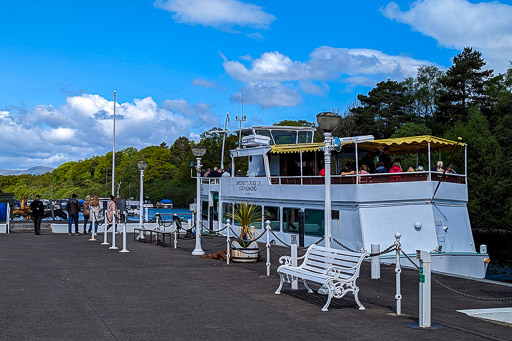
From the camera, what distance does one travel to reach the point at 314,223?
22406 millimetres

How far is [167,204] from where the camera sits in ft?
289

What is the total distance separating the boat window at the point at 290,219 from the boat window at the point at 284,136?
5.16 m

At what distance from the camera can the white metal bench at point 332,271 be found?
374 inches

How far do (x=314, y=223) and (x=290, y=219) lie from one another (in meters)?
1.87

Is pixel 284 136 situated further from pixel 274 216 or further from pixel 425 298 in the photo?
pixel 425 298

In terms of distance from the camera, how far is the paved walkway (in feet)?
25.4

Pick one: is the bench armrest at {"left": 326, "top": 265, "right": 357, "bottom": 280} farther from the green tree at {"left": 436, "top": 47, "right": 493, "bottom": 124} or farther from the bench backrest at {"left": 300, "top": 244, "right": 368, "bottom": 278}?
the green tree at {"left": 436, "top": 47, "right": 493, "bottom": 124}

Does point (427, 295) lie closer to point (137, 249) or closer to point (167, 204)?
point (137, 249)

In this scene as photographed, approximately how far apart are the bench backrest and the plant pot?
5283 mm

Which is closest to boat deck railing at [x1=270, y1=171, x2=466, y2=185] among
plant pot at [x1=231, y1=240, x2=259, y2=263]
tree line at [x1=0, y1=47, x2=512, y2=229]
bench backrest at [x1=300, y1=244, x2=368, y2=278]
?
plant pot at [x1=231, y1=240, x2=259, y2=263]

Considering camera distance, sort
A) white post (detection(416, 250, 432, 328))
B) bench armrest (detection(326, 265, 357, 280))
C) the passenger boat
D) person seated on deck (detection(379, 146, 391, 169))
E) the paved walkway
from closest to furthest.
→ the paved walkway → white post (detection(416, 250, 432, 328)) → bench armrest (detection(326, 265, 357, 280)) → the passenger boat → person seated on deck (detection(379, 146, 391, 169))

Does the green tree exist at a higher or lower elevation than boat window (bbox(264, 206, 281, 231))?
higher

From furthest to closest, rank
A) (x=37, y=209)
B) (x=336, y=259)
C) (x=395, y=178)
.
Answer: (x=37, y=209) → (x=395, y=178) → (x=336, y=259)

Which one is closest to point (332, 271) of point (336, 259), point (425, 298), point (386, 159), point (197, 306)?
point (336, 259)
